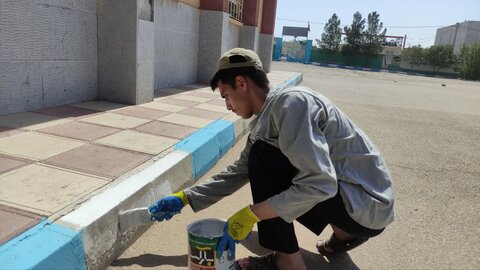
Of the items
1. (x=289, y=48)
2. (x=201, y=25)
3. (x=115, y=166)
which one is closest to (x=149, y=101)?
(x=115, y=166)

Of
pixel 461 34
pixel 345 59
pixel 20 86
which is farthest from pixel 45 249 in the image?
pixel 461 34

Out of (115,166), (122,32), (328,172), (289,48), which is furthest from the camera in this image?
(289,48)

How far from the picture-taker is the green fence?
56.1 m

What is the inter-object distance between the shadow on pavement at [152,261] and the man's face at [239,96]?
0.98 meters

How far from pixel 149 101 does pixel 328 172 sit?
461 centimetres

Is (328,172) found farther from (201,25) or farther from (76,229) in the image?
(201,25)

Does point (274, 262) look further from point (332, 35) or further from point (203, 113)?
point (332, 35)

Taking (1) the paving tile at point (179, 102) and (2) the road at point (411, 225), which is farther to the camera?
(1) the paving tile at point (179, 102)

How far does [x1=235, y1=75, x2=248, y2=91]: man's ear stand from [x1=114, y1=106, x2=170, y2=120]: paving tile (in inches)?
118

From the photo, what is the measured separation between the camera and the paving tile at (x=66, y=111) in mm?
4395

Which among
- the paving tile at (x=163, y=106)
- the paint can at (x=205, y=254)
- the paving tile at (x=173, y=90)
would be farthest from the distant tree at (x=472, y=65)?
the paint can at (x=205, y=254)

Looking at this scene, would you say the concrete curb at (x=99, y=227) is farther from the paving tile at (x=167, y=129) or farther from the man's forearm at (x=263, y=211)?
the man's forearm at (x=263, y=211)

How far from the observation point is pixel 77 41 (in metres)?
5.06

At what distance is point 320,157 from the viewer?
1.78 meters
